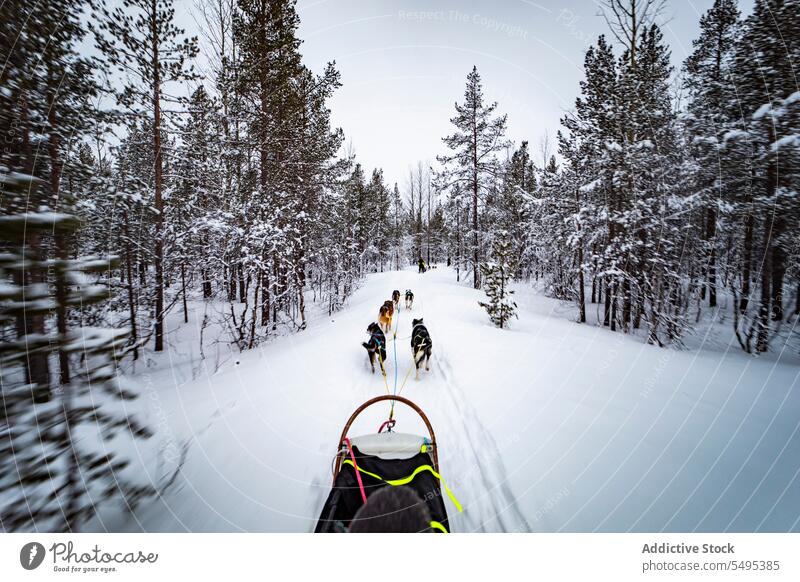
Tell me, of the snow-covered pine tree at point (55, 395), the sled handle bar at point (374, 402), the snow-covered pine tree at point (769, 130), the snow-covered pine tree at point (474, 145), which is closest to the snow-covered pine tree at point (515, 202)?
the snow-covered pine tree at point (474, 145)

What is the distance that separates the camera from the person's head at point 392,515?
180cm

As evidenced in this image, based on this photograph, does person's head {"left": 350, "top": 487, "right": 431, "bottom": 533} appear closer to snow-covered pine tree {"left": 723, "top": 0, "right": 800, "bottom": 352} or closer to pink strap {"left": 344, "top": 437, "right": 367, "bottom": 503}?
pink strap {"left": 344, "top": 437, "right": 367, "bottom": 503}

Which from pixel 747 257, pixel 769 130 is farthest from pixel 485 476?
pixel 747 257

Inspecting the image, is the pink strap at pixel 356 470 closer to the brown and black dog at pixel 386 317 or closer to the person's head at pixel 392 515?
the person's head at pixel 392 515

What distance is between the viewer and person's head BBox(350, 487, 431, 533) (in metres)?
1.80

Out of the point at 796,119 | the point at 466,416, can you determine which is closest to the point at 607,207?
the point at 796,119

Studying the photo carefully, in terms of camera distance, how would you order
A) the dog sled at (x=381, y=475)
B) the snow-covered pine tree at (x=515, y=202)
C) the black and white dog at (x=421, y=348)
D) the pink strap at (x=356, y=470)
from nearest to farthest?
the dog sled at (x=381, y=475) < the pink strap at (x=356, y=470) < the black and white dog at (x=421, y=348) < the snow-covered pine tree at (x=515, y=202)
